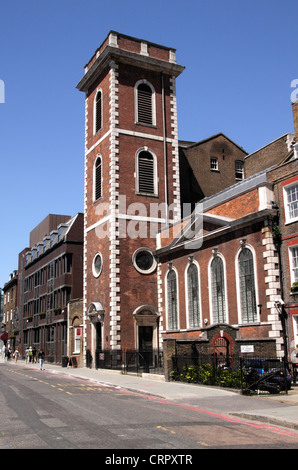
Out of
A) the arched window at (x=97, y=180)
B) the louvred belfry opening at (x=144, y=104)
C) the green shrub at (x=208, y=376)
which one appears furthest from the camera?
the louvred belfry opening at (x=144, y=104)

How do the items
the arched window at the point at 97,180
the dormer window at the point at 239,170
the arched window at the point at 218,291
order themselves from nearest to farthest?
the arched window at the point at 218,291 < the arched window at the point at 97,180 < the dormer window at the point at 239,170

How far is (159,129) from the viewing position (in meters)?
36.6

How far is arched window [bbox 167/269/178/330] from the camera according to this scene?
3112cm

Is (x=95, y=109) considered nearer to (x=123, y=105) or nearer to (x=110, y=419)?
(x=123, y=105)

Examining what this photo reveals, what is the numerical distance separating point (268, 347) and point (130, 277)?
1280 cm

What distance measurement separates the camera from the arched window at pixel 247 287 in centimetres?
A: 2373

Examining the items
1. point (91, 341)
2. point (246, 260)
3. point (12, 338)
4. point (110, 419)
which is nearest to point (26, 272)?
point (12, 338)

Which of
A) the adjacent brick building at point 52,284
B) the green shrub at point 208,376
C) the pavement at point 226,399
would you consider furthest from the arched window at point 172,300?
the adjacent brick building at point 52,284

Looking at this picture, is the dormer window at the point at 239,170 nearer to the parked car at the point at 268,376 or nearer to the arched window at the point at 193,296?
the arched window at the point at 193,296

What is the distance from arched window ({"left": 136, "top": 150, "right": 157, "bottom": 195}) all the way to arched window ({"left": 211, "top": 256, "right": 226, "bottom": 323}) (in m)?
9.79

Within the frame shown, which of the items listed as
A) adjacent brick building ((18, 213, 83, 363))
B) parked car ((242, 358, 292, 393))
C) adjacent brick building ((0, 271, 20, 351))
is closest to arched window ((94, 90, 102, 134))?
adjacent brick building ((18, 213, 83, 363))

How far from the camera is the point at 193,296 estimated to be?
29156 mm

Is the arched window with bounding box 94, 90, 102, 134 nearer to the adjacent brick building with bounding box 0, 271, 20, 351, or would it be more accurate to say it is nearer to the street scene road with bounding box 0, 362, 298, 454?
the street scene road with bounding box 0, 362, 298, 454

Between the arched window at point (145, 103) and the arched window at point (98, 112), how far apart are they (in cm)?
328
